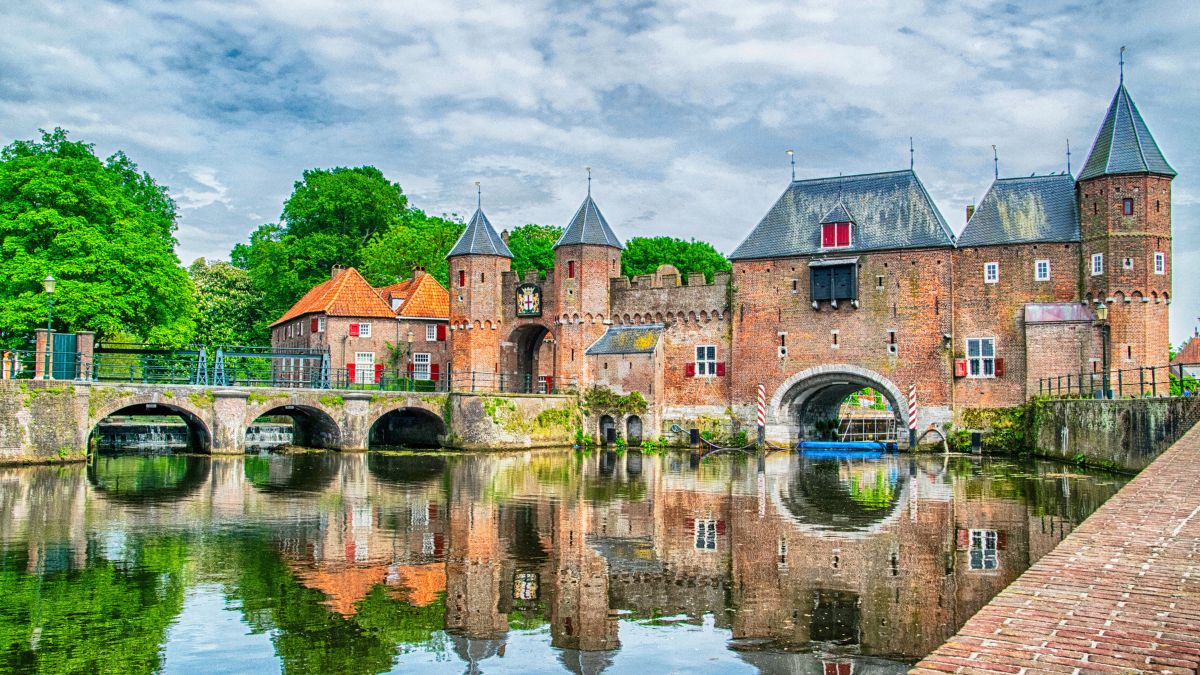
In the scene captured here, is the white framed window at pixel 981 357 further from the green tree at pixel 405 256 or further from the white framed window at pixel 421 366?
the green tree at pixel 405 256

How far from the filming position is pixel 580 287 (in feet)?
135

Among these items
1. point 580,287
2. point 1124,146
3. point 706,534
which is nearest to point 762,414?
point 580,287

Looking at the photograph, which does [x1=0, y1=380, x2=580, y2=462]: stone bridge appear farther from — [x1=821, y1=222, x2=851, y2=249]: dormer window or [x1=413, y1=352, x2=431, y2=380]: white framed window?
[x1=821, y1=222, x2=851, y2=249]: dormer window

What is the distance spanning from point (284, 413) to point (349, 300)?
33.3ft

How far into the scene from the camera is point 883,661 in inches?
333

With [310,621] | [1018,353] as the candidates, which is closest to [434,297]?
[1018,353]

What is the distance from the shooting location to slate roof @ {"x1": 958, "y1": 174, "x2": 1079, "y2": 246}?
3525 centimetres

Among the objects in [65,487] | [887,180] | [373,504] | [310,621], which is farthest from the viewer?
[887,180]

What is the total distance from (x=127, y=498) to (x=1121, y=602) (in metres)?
17.6

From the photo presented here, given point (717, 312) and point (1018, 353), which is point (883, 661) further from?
point (717, 312)

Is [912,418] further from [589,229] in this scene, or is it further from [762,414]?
[589,229]

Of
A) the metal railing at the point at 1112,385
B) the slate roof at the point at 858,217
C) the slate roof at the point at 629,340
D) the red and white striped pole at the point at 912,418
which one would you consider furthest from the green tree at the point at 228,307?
the metal railing at the point at 1112,385

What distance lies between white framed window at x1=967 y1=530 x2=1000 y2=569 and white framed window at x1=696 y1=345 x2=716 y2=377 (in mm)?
25123

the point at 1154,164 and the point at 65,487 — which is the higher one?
the point at 1154,164
